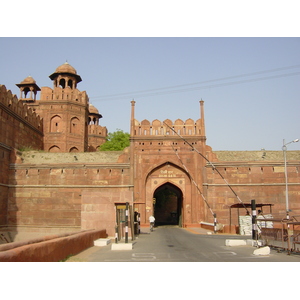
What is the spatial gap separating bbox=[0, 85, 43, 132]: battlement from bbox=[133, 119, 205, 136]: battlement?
9302 mm

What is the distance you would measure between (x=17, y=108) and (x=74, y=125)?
772cm

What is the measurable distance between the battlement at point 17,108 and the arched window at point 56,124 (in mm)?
1170

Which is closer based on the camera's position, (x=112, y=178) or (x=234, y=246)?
(x=234, y=246)

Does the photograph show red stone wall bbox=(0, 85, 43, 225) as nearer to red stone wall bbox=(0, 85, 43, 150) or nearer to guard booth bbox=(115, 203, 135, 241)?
red stone wall bbox=(0, 85, 43, 150)

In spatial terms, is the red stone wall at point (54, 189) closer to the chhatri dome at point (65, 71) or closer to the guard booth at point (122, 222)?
the guard booth at point (122, 222)

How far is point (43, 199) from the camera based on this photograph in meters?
26.8

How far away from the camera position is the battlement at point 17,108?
86.3ft

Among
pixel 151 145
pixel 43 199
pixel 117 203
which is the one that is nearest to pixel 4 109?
pixel 43 199

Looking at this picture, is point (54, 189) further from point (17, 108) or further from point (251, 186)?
point (251, 186)

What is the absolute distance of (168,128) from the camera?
28.9m

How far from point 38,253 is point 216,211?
2016 cm

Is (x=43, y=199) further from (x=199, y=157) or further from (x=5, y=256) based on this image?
(x=5, y=256)

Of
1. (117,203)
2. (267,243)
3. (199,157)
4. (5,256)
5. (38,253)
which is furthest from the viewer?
(199,157)

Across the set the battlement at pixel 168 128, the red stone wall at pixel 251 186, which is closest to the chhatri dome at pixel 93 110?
the battlement at pixel 168 128
